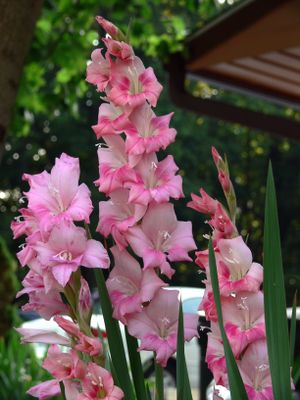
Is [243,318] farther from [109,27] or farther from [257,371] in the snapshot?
[109,27]

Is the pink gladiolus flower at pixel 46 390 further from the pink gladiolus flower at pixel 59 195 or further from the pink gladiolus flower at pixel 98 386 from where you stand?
the pink gladiolus flower at pixel 59 195

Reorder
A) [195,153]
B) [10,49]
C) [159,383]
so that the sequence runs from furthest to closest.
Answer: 1. [195,153]
2. [10,49]
3. [159,383]

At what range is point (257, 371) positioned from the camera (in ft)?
3.27

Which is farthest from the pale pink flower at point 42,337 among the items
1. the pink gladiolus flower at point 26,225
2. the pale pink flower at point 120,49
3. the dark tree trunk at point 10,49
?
the dark tree trunk at point 10,49

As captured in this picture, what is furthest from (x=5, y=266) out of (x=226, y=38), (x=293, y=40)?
(x=293, y=40)

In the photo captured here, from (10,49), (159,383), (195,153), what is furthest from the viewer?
(195,153)

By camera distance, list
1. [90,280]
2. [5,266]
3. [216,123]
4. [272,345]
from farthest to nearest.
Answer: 1. [216,123]
2. [5,266]
3. [90,280]
4. [272,345]

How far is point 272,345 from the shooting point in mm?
941

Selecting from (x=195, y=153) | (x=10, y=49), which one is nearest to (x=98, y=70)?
A: (x=10, y=49)

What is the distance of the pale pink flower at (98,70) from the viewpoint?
1.04 m

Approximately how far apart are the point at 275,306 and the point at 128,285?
0.18m

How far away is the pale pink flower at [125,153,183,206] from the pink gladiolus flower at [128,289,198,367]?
0.11m

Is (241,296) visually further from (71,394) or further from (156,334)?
(71,394)

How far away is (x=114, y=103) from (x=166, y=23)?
6.25 meters
